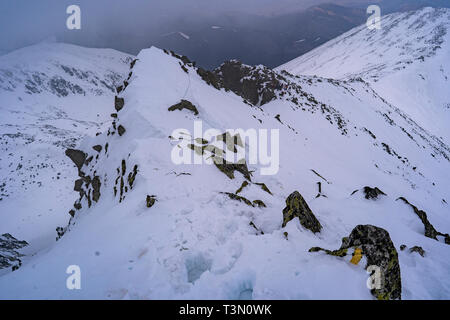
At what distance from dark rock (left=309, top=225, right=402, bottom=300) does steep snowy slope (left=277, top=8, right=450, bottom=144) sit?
88017mm

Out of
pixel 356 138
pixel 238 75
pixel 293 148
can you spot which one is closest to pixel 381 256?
pixel 293 148

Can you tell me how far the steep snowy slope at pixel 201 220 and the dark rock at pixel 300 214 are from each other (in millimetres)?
303

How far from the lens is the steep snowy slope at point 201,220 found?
5285 millimetres

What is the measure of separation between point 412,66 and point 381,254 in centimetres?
14123

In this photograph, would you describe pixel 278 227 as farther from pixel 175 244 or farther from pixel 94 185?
pixel 94 185

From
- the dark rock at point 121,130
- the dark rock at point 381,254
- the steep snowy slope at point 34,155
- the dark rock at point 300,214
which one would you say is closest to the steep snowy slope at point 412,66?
the dark rock at point 300,214

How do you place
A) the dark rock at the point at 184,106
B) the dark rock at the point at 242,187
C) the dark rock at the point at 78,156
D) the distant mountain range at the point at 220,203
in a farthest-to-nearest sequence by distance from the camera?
the dark rock at the point at 78,156
the dark rock at the point at 184,106
the dark rock at the point at 242,187
the distant mountain range at the point at 220,203

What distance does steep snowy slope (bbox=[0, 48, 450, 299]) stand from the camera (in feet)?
17.3

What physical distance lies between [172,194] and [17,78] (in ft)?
612

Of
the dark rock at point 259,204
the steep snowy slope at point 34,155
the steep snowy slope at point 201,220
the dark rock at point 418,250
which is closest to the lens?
the steep snowy slope at point 201,220

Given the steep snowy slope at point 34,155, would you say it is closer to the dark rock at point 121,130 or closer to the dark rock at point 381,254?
the dark rock at point 121,130

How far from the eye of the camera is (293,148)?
76.4 ft

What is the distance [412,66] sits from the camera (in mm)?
106000

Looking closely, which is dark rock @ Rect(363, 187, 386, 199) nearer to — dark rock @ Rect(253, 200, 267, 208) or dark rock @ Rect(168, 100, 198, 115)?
dark rock @ Rect(253, 200, 267, 208)
